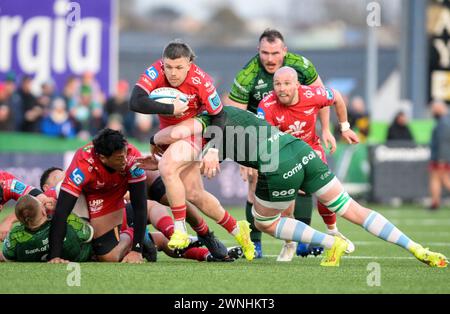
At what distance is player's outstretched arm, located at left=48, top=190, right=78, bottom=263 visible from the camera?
10.0 metres

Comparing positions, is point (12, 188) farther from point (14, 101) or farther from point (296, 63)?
point (14, 101)

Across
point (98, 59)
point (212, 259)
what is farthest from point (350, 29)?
point (212, 259)

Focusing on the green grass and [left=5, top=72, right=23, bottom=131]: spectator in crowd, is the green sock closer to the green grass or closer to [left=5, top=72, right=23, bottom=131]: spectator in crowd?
the green grass

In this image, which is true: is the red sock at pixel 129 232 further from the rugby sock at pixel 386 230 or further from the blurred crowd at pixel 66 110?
the blurred crowd at pixel 66 110

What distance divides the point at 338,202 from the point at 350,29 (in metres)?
55.7

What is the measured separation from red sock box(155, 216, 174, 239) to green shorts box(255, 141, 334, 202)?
118 cm

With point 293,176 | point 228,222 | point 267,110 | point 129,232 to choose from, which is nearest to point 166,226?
point 129,232

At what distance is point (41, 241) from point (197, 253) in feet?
5.25

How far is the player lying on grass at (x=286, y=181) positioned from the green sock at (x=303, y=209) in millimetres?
1786

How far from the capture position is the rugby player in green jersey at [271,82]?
11.8 metres

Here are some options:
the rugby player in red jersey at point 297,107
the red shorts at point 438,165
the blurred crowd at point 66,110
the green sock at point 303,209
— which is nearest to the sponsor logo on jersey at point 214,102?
the rugby player in red jersey at point 297,107

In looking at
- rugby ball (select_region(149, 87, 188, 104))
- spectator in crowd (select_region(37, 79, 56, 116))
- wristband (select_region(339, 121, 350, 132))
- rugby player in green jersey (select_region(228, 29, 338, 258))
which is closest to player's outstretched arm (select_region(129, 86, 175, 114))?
rugby ball (select_region(149, 87, 188, 104))

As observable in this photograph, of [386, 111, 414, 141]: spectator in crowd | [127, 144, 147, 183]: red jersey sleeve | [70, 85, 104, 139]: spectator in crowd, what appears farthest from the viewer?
[386, 111, 414, 141]: spectator in crowd

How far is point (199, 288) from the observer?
28.3 ft
